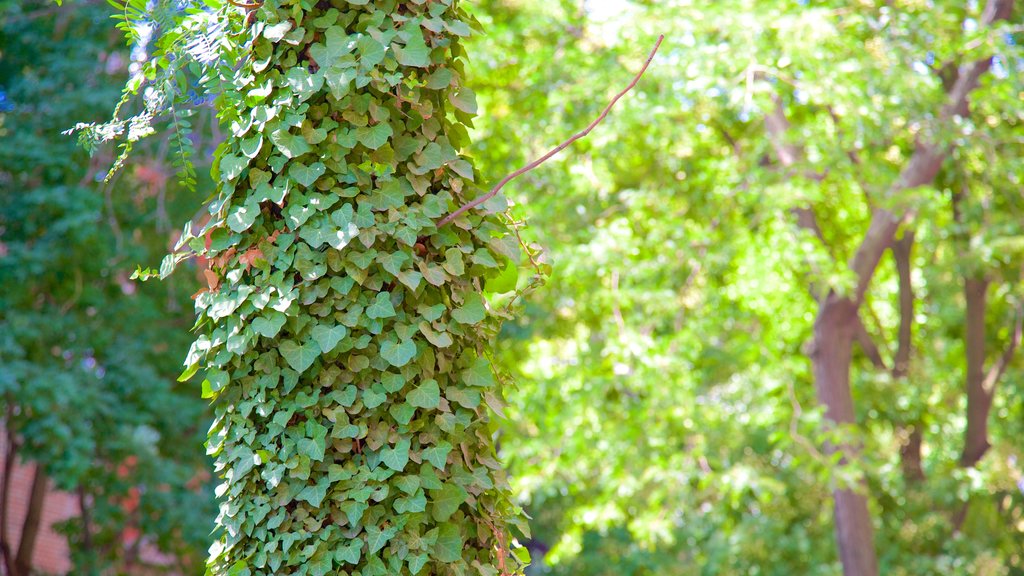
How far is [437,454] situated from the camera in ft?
7.20

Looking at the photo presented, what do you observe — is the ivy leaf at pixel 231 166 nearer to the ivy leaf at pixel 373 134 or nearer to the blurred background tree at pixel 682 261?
the ivy leaf at pixel 373 134

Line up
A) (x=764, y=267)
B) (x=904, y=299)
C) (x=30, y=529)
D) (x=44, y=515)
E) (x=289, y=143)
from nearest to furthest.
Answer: (x=289, y=143), (x=764, y=267), (x=30, y=529), (x=904, y=299), (x=44, y=515)

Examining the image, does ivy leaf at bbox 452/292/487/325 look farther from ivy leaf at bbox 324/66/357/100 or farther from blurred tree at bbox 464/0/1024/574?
blurred tree at bbox 464/0/1024/574


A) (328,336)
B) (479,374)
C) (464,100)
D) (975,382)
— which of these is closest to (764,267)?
(975,382)

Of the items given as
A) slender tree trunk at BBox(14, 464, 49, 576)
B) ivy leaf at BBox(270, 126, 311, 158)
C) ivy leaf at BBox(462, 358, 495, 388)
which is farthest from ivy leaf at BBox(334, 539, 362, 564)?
slender tree trunk at BBox(14, 464, 49, 576)

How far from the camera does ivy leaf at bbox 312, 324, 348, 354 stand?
7.09ft

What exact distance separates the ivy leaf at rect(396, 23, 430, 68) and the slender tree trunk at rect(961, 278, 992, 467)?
1061cm

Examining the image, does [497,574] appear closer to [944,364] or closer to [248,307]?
[248,307]

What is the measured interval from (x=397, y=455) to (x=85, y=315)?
350 inches

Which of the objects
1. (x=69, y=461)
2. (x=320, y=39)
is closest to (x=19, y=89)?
(x=69, y=461)

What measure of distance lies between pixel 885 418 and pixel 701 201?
11.9 ft

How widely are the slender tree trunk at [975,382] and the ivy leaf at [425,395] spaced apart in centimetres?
1065

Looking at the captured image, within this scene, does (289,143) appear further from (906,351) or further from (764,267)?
(906,351)

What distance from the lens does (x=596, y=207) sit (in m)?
10.3
